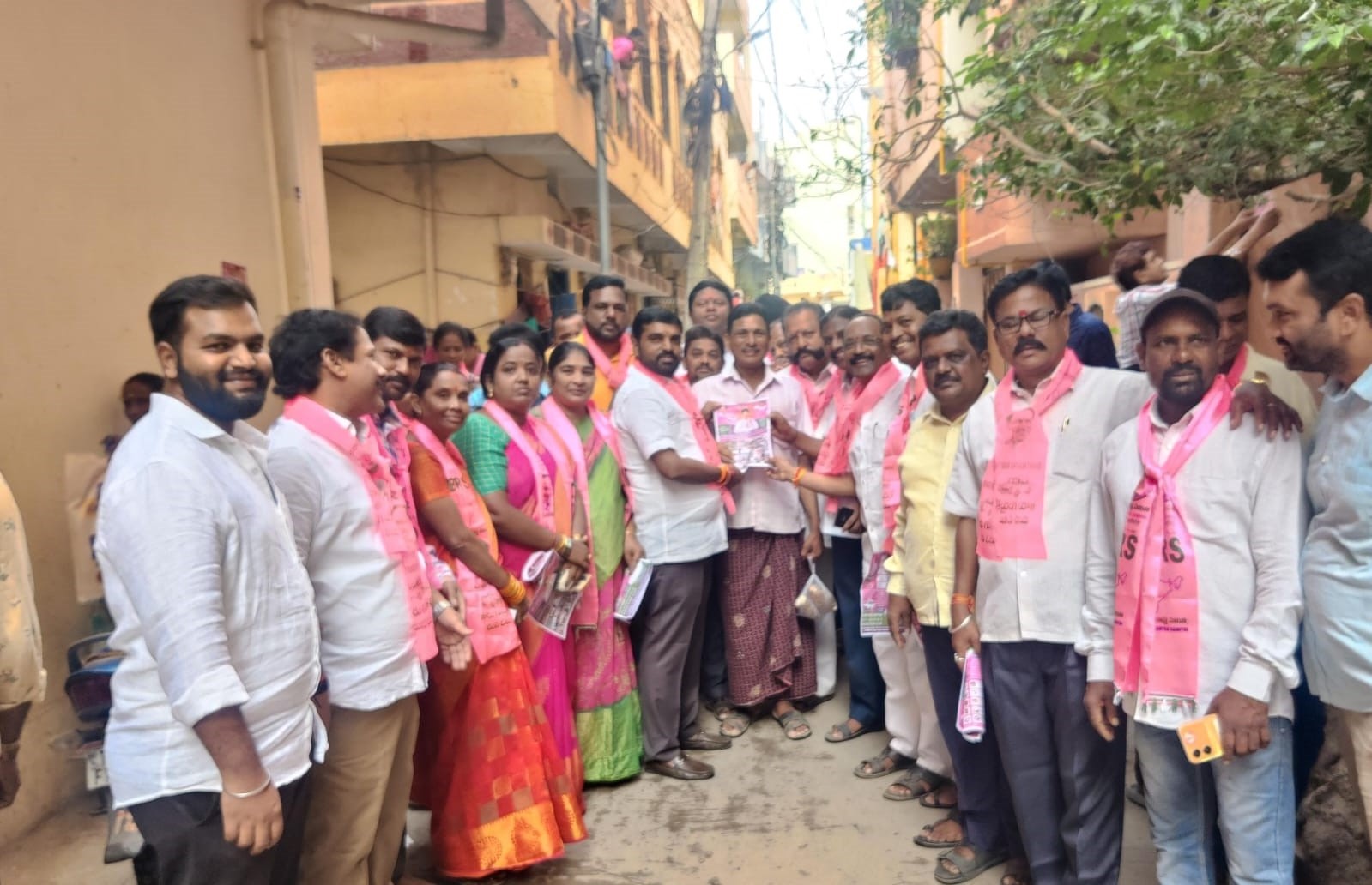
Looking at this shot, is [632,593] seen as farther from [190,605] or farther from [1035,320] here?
[190,605]

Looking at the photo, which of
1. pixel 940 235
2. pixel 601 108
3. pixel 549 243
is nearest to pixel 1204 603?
pixel 549 243

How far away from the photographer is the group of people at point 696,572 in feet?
6.04

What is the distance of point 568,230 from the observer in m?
9.73

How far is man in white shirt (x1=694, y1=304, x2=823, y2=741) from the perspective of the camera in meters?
4.34

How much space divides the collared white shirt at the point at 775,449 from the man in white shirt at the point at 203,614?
260cm

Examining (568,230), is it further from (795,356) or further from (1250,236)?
(1250,236)

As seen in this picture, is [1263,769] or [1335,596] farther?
[1263,769]

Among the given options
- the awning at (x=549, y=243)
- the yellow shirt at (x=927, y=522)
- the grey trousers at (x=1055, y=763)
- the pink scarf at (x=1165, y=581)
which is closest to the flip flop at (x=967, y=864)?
the grey trousers at (x=1055, y=763)

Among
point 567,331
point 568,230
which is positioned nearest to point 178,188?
point 567,331

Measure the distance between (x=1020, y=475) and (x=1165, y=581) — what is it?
22.2 inches

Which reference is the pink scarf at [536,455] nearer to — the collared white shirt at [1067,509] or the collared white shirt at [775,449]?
the collared white shirt at [775,449]

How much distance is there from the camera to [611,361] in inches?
177

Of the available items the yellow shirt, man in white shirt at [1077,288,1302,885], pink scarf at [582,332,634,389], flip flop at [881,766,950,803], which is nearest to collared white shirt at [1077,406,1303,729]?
man in white shirt at [1077,288,1302,885]

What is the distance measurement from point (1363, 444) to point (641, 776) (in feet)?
10.1
